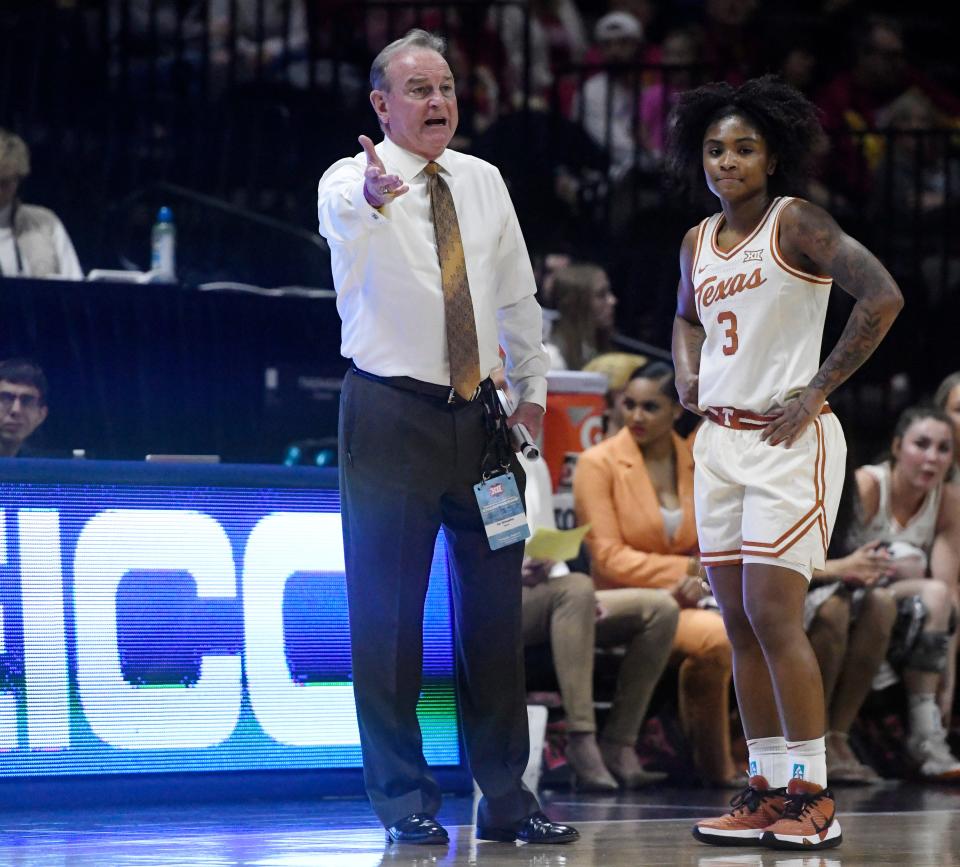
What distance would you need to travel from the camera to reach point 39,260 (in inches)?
263

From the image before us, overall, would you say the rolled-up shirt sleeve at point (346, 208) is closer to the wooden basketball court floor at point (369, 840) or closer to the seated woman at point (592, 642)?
A: the wooden basketball court floor at point (369, 840)

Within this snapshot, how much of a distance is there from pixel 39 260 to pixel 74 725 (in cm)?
292

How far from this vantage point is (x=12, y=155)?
6684 millimetres

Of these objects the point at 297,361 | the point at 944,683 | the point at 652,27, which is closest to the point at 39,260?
the point at 297,361

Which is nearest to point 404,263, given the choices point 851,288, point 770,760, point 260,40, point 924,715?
point 851,288

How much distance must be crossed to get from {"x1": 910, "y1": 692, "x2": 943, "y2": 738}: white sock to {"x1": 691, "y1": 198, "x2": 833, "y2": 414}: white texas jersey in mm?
2554

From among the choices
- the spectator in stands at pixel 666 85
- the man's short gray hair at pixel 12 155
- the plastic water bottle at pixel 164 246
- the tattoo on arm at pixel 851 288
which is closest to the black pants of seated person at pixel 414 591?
the tattoo on arm at pixel 851 288

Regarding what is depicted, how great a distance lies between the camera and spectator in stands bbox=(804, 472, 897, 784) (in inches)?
231

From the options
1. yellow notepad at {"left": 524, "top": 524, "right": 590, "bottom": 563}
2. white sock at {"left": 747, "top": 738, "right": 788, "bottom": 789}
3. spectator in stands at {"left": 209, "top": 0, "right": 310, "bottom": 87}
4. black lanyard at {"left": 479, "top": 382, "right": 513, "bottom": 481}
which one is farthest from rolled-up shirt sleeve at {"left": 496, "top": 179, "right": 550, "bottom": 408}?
spectator in stands at {"left": 209, "top": 0, "right": 310, "bottom": 87}

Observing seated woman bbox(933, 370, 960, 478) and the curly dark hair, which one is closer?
the curly dark hair

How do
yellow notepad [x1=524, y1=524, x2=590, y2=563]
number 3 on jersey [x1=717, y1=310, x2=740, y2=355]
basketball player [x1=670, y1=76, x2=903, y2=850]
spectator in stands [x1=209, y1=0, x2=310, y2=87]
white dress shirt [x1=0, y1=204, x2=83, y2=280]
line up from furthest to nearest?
spectator in stands [x1=209, y1=0, x2=310, y2=87] < white dress shirt [x1=0, y1=204, x2=83, y2=280] < yellow notepad [x1=524, y1=524, x2=590, y2=563] < number 3 on jersey [x1=717, y1=310, x2=740, y2=355] < basketball player [x1=670, y1=76, x2=903, y2=850]

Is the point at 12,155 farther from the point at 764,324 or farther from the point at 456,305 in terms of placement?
the point at 764,324

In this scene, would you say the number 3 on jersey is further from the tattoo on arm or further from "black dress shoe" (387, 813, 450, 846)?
"black dress shoe" (387, 813, 450, 846)

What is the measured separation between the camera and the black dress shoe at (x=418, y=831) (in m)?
3.71
